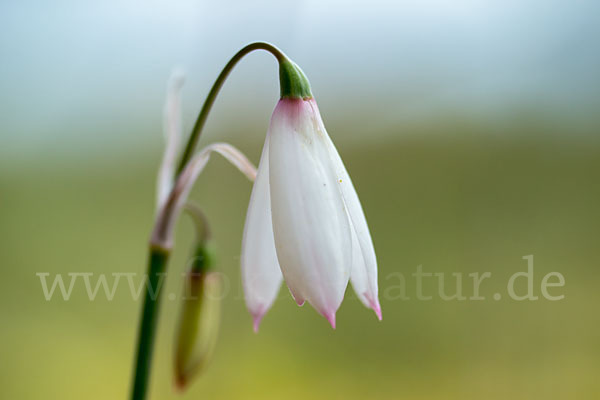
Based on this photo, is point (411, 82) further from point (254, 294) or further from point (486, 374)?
point (254, 294)

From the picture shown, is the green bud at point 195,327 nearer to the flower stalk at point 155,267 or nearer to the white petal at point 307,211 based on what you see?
the flower stalk at point 155,267

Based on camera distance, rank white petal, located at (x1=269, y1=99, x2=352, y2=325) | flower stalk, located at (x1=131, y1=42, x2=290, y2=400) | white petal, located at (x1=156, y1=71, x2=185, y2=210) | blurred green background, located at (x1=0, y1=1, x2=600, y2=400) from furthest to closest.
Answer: blurred green background, located at (x1=0, y1=1, x2=600, y2=400)
white petal, located at (x1=156, y1=71, x2=185, y2=210)
flower stalk, located at (x1=131, y1=42, x2=290, y2=400)
white petal, located at (x1=269, y1=99, x2=352, y2=325)

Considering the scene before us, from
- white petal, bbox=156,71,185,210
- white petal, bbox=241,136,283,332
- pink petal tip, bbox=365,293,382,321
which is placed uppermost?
white petal, bbox=156,71,185,210

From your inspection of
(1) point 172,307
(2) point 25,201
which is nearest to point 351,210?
(1) point 172,307

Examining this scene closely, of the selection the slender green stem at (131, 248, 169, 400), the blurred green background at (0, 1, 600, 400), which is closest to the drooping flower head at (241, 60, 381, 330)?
the slender green stem at (131, 248, 169, 400)

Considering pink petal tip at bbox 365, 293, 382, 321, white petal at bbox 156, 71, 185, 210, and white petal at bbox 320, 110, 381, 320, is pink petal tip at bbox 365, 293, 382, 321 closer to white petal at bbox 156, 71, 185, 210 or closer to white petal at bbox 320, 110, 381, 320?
white petal at bbox 320, 110, 381, 320

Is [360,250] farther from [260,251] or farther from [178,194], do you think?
[178,194]

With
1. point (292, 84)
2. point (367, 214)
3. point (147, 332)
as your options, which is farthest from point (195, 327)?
point (367, 214)

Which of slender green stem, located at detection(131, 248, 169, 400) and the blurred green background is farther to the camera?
the blurred green background
